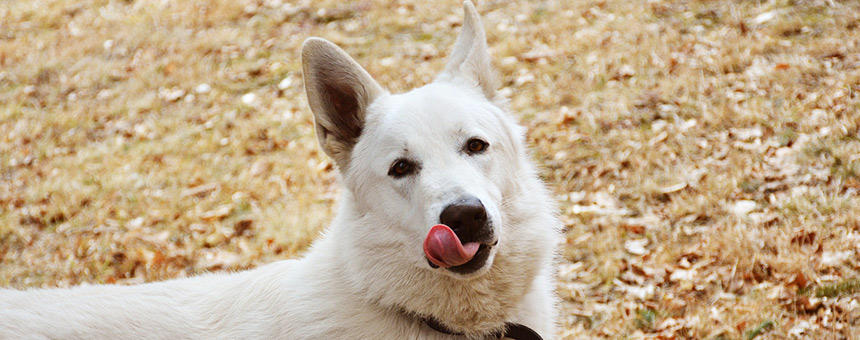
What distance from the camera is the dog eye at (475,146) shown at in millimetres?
3098

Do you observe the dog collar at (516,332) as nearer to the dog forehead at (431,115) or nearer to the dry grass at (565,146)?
the dog forehead at (431,115)

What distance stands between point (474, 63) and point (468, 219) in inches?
43.3

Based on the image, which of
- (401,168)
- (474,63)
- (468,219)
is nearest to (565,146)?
(474,63)

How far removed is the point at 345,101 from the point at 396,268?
88cm

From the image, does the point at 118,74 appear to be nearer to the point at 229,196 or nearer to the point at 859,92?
the point at 229,196

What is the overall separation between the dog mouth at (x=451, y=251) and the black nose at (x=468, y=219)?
30 mm

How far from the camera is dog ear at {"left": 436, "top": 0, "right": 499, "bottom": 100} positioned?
3510 millimetres

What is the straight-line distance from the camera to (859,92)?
5652mm

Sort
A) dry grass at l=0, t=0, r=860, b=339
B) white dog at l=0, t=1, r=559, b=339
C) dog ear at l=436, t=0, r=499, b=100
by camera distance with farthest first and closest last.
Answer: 1. dry grass at l=0, t=0, r=860, b=339
2. dog ear at l=436, t=0, r=499, b=100
3. white dog at l=0, t=1, r=559, b=339

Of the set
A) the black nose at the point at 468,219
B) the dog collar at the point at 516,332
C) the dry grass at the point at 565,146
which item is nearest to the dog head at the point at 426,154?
the black nose at the point at 468,219

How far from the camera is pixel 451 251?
2.63 meters

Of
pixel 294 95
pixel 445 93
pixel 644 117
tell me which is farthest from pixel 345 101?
pixel 294 95

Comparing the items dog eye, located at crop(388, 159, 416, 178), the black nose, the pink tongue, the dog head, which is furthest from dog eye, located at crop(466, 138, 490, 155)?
the pink tongue

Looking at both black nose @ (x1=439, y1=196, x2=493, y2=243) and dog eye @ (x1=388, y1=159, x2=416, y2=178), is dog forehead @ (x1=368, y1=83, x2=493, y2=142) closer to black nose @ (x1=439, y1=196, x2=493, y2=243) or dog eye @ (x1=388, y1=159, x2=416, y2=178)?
dog eye @ (x1=388, y1=159, x2=416, y2=178)
